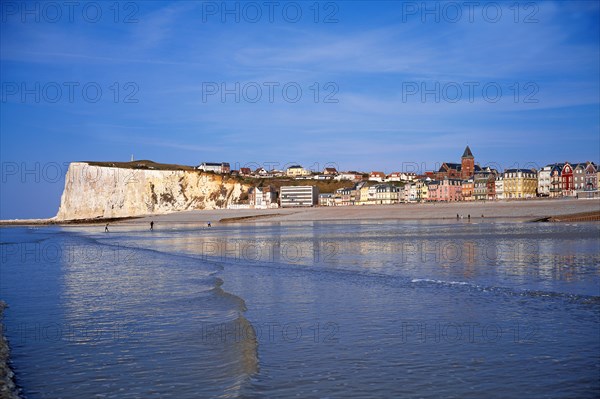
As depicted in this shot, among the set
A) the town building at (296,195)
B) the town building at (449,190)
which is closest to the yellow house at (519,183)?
the town building at (449,190)

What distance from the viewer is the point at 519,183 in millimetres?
113250

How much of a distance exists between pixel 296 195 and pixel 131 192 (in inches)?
1802

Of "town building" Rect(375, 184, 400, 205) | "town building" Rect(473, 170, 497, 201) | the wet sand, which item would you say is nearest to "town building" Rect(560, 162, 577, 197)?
"town building" Rect(473, 170, 497, 201)

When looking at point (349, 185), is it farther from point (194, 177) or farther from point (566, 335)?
point (566, 335)

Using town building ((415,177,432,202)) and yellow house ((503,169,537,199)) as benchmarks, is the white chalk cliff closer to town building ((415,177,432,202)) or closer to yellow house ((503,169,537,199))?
town building ((415,177,432,202))

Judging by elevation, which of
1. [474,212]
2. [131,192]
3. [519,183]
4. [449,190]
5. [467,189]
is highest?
[519,183]

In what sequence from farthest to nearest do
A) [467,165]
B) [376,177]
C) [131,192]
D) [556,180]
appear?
[376,177] < [467,165] < [131,192] < [556,180]

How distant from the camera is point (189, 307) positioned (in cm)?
1182

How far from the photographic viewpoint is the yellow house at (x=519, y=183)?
11325 centimetres

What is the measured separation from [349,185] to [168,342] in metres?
169

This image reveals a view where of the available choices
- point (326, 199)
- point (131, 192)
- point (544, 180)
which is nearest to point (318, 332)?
point (544, 180)

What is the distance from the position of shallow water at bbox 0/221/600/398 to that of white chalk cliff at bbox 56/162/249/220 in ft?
359

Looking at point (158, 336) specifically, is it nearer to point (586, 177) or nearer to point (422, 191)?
point (586, 177)

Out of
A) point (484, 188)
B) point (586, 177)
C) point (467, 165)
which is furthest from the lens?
point (467, 165)
